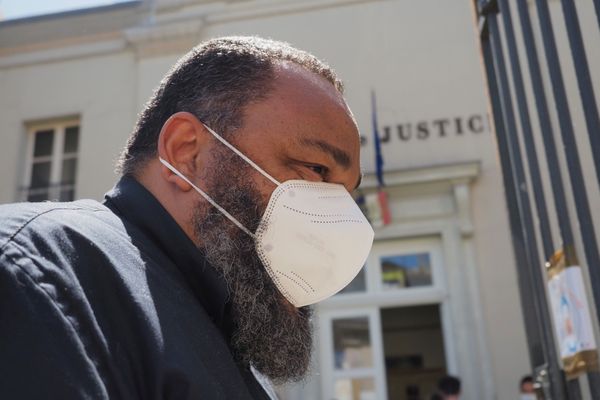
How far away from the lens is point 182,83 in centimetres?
146

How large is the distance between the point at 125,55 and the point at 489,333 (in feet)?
20.2

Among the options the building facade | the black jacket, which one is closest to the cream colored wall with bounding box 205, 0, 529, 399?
the building facade

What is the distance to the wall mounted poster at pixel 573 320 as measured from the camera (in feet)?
6.16

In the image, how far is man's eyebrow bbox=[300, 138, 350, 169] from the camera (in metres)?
1.37

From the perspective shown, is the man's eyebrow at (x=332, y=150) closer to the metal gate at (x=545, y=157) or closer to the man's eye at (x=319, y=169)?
the man's eye at (x=319, y=169)

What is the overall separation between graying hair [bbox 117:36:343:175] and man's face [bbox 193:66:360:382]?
3 cm

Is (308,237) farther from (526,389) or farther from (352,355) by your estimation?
(352,355)

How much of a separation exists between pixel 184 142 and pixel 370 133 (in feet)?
Result: 21.9

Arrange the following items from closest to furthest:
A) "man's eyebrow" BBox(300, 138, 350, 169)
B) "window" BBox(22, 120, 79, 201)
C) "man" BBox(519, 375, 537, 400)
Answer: "man's eyebrow" BBox(300, 138, 350, 169), "man" BBox(519, 375, 537, 400), "window" BBox(22, 120, 79, 201)

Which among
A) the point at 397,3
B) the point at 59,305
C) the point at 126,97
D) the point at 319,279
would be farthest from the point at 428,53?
the point at 59,305

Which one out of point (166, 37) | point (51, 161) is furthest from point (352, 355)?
point (51, 161)

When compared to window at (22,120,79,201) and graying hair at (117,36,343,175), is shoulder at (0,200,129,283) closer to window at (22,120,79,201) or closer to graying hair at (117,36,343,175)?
graying hair at (117,36,343,175)

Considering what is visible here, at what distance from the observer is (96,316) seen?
855mm

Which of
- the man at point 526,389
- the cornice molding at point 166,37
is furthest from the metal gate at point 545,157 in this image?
the cornice molding at point 166,37
